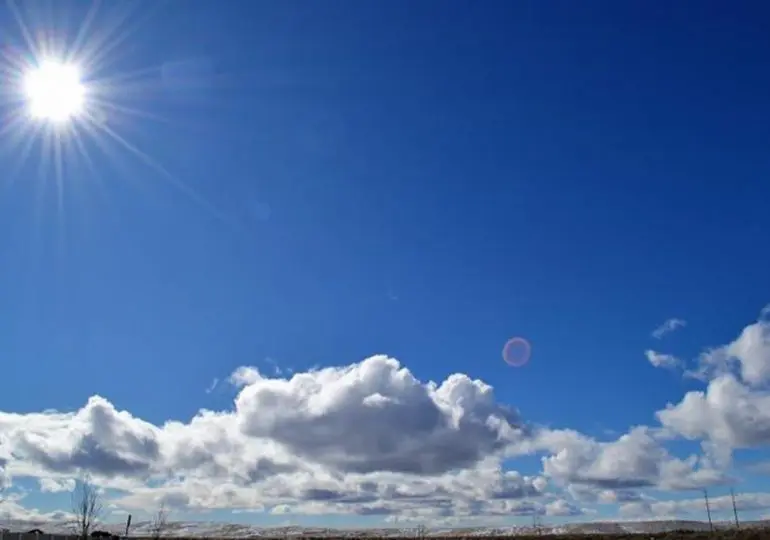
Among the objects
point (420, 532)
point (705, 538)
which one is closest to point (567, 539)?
point (705, 538)

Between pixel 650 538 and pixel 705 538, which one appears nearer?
pixel 705 538

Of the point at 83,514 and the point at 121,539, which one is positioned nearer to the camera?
the point at 83,514

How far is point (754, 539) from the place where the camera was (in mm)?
112500

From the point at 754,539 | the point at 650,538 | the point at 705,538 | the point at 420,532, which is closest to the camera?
the point at 754,539

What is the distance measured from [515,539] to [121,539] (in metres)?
92.7

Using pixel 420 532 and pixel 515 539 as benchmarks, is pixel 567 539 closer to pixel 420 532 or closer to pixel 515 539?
pixel 515 539

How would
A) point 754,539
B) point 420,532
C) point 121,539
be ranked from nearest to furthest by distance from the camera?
point 121,539, point 754,539, point 420,532

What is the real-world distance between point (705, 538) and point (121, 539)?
9335 cm

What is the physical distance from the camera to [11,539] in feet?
235

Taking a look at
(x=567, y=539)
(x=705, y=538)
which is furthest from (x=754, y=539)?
(x=567, y=539)

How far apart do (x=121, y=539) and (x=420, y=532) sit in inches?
4103

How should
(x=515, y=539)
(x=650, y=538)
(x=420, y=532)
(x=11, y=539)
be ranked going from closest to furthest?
(x=11, y=539), (x=650, y=538), (x=515, y=539), (x=420, y=532)

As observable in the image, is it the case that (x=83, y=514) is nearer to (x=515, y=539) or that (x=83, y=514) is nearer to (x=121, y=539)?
(x=121, y=539)

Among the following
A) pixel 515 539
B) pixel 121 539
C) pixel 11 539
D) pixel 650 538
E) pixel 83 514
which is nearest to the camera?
pixel 83 514
